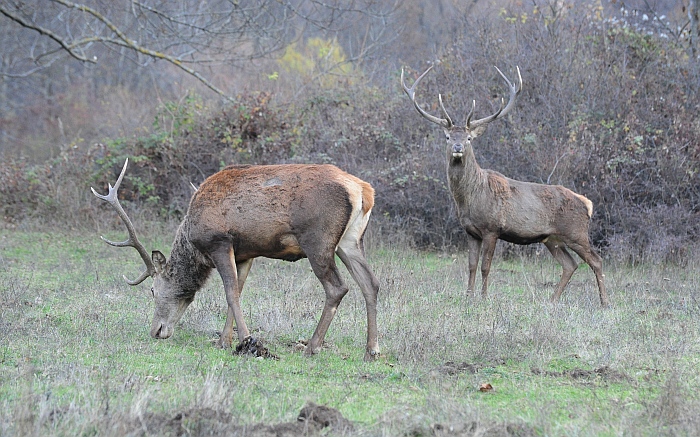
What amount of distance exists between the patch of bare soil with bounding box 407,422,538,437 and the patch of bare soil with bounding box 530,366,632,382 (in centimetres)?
163

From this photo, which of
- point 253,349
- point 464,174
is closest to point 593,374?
point 253,349

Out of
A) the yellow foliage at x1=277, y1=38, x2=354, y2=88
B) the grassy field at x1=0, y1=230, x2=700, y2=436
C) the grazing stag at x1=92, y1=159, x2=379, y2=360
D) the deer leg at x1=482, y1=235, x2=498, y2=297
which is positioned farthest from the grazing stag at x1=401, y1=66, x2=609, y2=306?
the yellow foliage at x1=277, y1=38, x2=354, y2=88

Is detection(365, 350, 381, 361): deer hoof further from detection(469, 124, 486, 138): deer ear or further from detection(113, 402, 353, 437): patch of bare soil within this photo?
detection(469, 124, 486, 138): deer ear

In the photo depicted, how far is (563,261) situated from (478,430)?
6795 millimetres

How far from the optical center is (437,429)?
16.7ft

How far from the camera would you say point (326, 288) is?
7.65 metres

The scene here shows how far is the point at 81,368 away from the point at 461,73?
37.9 ft

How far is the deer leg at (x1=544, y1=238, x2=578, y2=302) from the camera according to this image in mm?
11047

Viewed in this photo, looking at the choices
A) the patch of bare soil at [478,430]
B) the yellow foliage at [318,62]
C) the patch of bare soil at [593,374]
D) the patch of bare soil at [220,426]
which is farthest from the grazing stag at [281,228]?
the yellow foliage at [318,62]

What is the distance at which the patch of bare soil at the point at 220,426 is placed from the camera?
4.91 meters

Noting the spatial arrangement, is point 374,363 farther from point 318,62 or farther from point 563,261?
point 318,62

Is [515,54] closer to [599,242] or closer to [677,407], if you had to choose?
[599,242]

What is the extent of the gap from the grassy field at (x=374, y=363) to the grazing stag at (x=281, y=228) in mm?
371

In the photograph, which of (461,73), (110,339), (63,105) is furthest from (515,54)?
(63,105)
